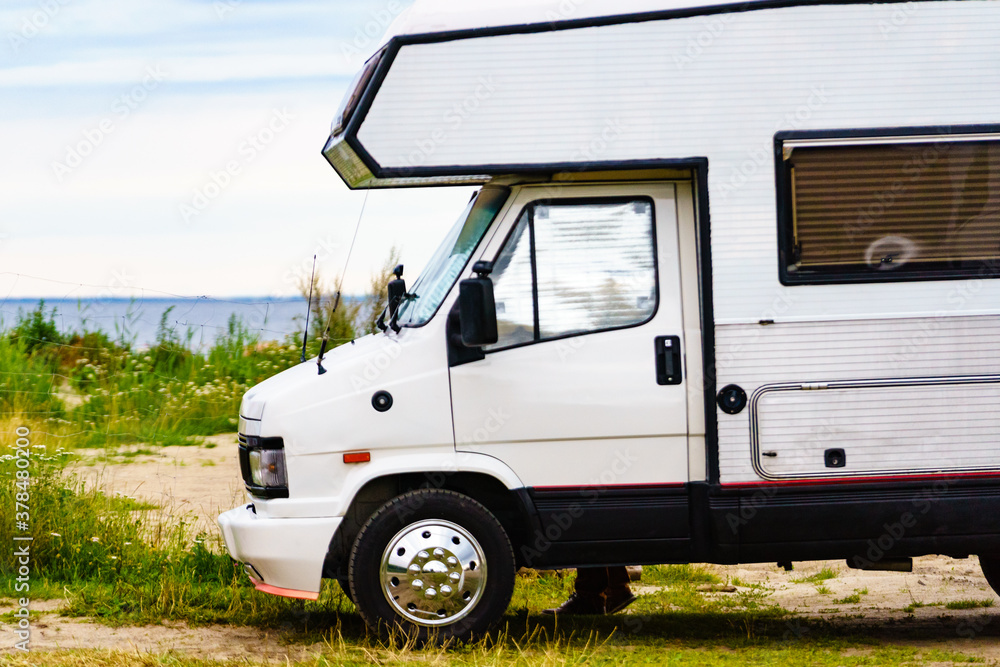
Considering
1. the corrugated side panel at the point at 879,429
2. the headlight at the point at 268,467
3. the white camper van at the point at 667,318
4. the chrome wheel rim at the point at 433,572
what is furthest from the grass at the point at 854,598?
the headlight at the point at 268,467

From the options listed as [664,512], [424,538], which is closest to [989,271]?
[664,512]

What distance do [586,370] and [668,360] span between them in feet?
1.42

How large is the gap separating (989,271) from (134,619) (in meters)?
5.24

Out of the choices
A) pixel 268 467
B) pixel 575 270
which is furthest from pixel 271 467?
pixel 575 270

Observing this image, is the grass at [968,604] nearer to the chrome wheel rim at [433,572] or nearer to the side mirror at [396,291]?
the chrome wheel rim at [433,572]

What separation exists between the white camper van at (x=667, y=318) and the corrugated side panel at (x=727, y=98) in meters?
0.01

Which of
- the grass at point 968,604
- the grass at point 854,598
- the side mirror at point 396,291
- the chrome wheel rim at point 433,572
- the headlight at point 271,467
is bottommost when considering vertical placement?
the grass at point 968,604

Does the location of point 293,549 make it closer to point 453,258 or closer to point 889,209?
point 453,258

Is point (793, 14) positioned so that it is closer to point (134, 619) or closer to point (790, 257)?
point (790, 257)

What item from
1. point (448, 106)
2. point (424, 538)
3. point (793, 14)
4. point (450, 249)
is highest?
point (793, 14)

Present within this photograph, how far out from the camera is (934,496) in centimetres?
609

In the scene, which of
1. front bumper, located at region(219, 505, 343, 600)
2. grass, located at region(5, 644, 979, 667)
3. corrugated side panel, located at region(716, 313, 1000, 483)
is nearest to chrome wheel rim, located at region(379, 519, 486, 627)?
grass, located at region(5, 644, 979, 667)

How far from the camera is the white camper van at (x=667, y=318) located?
234 inches

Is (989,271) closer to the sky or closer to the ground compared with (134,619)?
closer to the sky
